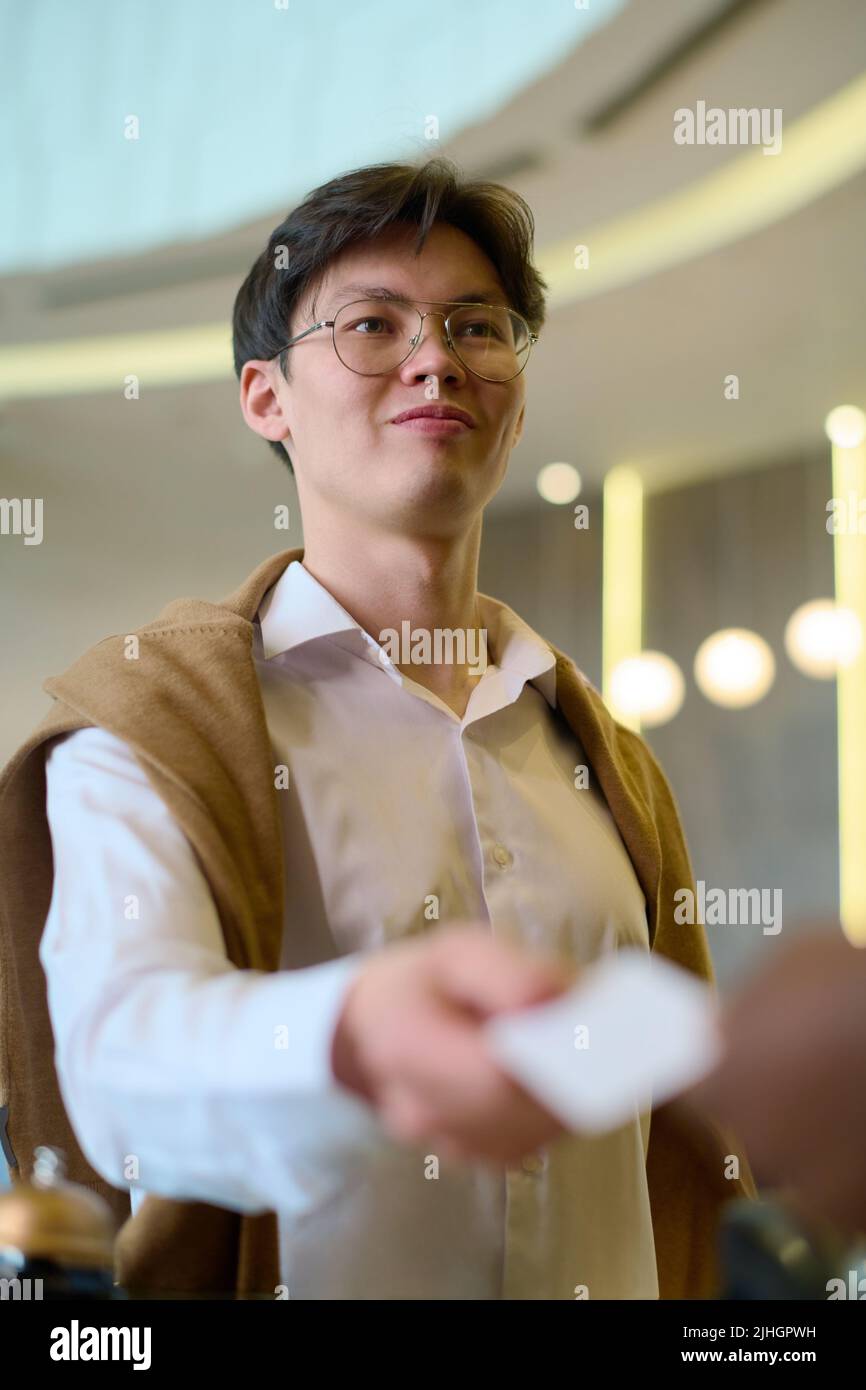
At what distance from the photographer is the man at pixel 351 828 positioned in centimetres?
60

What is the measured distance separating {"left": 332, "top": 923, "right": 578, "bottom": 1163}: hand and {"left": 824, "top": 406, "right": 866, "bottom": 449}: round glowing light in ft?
10.7

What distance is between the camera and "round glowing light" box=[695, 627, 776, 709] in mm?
3729

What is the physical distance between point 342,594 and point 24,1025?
1.44 feet

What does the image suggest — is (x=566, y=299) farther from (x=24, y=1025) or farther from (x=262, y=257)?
(x=24, y=1025)

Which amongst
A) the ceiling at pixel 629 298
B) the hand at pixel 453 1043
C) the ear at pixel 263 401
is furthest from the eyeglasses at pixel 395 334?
the ceiling at pixel 629 298

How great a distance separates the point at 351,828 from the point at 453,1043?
57 centimetres

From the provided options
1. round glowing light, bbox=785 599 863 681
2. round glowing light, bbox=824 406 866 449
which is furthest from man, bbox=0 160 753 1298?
round glowing light, bbox=785 599 863 681

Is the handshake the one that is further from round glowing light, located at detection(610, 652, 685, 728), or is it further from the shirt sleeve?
round glowing light, located at detection(610, 652, 685, 728)

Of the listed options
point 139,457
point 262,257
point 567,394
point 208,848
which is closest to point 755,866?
point 567,394

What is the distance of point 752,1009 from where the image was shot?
0.43m

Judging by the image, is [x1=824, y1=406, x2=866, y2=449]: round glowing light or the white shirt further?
[x1=824, y1=406, x2=866, y2=449]: round glowing light

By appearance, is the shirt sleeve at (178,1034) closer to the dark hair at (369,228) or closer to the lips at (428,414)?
the lips at (428,414)

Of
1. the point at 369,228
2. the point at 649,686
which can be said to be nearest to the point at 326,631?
the point at 369,228

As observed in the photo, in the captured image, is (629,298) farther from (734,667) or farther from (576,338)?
(734,667)
